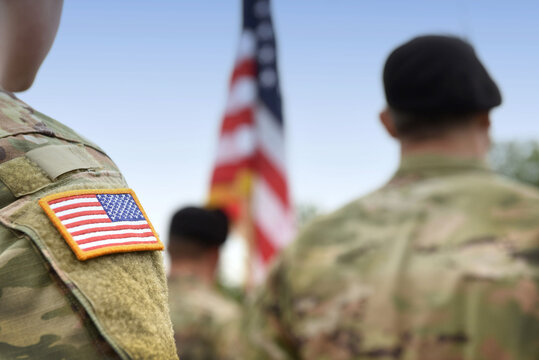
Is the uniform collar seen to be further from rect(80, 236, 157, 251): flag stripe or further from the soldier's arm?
rect(80, 236, 157, 251): flag stripe

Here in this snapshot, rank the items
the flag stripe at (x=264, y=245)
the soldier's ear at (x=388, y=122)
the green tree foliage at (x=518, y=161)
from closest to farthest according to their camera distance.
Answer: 1. the soldier's ear at (x=388, y=122)
2. the flag stripe at (x=264, y=245)
3. the green tree foliage at (x=518, y=161)

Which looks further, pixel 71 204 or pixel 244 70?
pixel 244 70

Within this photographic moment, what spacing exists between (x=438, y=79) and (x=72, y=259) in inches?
59.5

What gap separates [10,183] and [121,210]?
0.15m

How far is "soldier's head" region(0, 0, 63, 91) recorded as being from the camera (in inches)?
42.0

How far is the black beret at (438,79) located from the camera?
2.00 metres

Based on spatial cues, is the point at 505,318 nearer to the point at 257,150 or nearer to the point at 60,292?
the point at 60,292

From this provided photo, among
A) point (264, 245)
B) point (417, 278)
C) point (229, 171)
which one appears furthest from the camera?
point (229, 171)

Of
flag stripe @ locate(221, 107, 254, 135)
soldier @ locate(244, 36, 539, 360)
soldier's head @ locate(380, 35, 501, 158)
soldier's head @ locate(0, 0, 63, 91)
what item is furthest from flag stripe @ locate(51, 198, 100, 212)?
flag stripe @ locate(221, 107, 254, 135)

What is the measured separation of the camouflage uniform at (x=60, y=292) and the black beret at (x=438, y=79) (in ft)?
4.49

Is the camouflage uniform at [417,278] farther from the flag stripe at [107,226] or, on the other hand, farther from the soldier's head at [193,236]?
the soldier's head at [193,236]

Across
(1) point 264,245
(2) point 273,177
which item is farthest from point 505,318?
(2) point 273,177

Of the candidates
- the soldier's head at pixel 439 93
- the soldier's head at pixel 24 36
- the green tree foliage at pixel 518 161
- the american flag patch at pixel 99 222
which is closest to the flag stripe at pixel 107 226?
the american flag patch at pixel 99 222

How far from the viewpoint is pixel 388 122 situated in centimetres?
222
